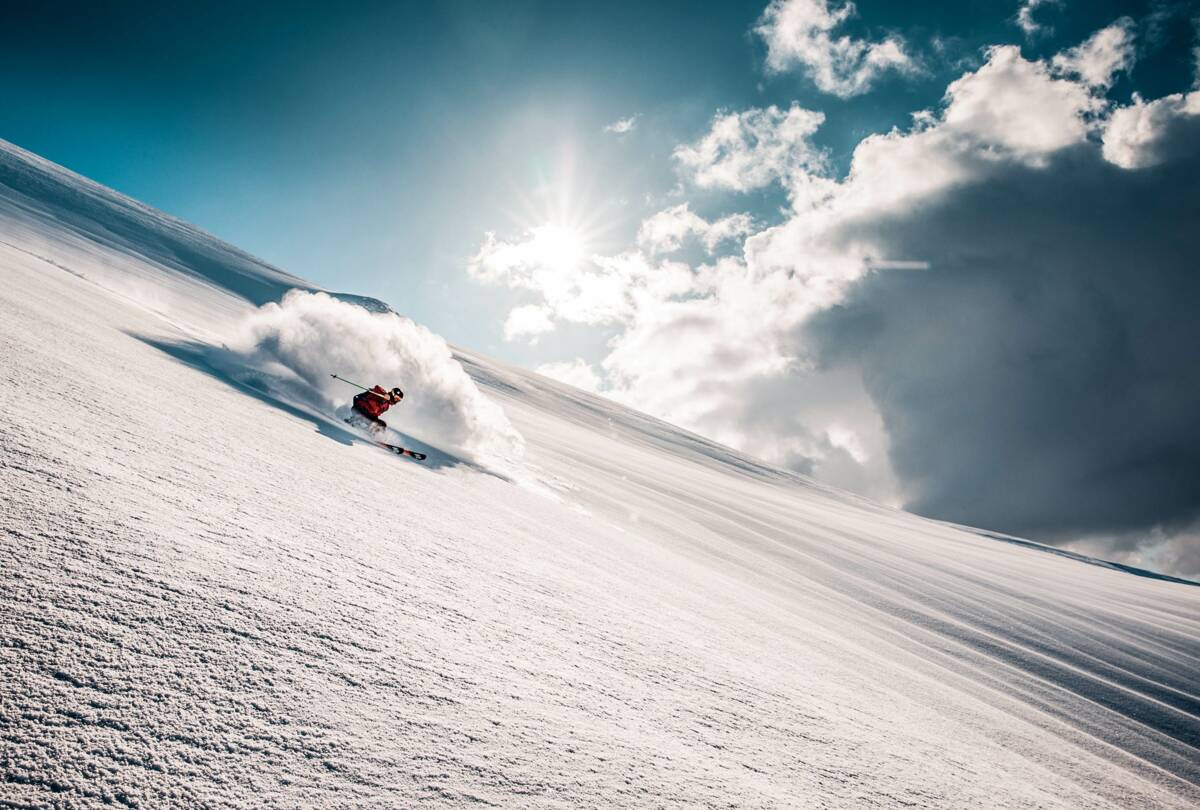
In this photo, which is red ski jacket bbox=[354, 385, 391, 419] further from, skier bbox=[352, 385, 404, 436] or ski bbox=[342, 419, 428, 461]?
ski bbox=[342, 419, 428, 461]

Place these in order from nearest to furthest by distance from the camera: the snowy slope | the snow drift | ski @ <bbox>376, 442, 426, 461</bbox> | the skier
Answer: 1. the snowy slope
2. ski @ <bbox>376, 442, 426, 461</bbox>
3. the skier
4. the snow drift

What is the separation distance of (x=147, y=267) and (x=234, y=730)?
3903 cm

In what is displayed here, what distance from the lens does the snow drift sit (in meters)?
9.75

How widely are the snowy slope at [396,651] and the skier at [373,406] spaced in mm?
578

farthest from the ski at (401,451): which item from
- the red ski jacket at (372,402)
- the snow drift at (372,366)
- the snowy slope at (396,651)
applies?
the snow drift at (372,366)

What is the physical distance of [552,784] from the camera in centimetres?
189

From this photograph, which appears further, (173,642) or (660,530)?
(660,530)

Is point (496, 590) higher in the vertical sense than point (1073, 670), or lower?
lower

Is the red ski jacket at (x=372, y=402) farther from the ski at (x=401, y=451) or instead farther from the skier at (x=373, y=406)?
the ski at (x=401, y=451)

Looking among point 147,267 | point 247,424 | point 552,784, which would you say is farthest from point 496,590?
point 147,267

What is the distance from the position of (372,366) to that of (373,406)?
2925 mm

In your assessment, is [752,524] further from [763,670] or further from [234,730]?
[234,730]

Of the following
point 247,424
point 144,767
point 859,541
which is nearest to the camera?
point 144,767

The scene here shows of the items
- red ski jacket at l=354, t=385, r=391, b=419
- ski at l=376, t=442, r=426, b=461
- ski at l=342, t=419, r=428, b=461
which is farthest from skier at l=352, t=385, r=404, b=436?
ski at l=376, t=442, r=426, b=461
